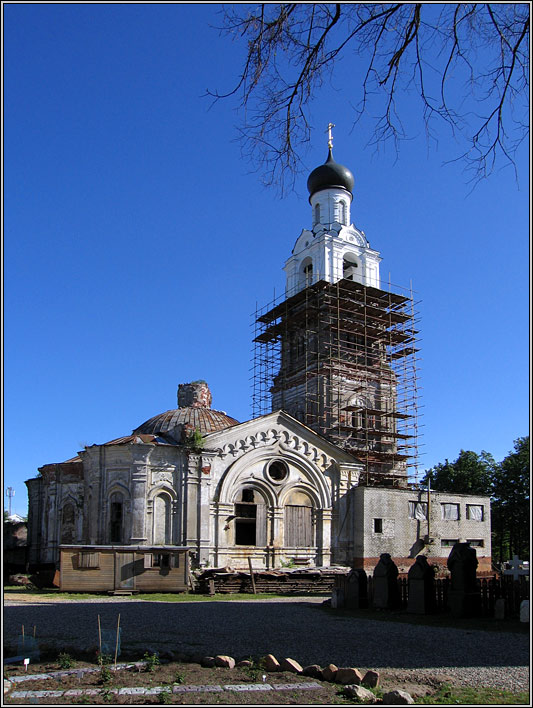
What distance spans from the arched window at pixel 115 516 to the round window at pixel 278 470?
24.7 feet

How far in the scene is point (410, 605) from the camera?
1905cm

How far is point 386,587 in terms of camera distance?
20062 millimetres

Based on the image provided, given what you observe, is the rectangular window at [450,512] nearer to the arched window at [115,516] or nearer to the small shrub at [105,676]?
the arched window at [115,516]

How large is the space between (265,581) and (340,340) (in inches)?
693

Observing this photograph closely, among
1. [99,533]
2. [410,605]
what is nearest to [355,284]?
[99,533]

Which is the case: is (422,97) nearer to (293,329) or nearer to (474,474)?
(293,329)

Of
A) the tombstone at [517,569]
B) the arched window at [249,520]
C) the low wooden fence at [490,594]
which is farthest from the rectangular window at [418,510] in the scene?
the low wooden fence at [490,594]

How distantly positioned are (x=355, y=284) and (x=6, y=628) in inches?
1247

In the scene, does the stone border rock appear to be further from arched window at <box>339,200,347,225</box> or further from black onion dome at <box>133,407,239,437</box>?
arched window at <box>339,200,347,225</box>

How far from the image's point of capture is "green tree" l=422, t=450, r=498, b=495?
58531 mm

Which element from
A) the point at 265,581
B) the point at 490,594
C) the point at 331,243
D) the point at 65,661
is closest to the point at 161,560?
the point at 265,581

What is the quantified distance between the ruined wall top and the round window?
9.28 metres

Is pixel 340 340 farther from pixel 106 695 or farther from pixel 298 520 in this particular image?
pixel 106 695

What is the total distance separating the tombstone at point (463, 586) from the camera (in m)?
17.7
